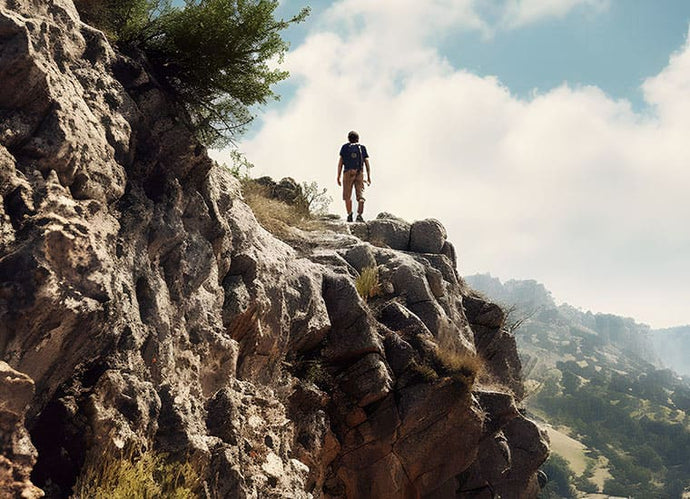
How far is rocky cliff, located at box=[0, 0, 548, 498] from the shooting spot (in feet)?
14.7

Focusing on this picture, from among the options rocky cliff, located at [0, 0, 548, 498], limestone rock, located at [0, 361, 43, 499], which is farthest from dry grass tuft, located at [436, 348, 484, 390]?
limestone rock, located at [0, 361, 43, 499]

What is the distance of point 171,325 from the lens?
6.20m

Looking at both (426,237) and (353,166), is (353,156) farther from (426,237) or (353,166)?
(426,237)

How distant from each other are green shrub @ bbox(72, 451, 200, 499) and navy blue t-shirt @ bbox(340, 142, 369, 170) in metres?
11.6

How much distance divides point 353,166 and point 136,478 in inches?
477

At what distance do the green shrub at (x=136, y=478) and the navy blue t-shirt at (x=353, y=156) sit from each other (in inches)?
458

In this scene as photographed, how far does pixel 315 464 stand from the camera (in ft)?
29.2

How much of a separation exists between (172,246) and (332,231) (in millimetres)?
7849

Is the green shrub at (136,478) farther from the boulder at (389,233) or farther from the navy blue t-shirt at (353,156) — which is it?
the navy blue t-shirt at (353,156)

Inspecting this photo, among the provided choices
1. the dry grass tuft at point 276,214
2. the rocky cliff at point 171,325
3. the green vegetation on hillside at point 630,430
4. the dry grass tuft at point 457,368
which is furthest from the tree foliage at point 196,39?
the green vegetation on hillside at point 630,430

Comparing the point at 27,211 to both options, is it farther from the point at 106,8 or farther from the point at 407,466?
the point at 407,466

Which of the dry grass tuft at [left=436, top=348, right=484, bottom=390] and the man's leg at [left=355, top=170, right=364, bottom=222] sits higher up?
the man's leg at [left=355, top=170, right=364, bottom=222]

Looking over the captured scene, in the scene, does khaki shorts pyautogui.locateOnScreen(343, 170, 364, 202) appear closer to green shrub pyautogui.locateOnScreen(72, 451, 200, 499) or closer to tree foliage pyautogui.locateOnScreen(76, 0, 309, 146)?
tree foliage pyautogui.locateOnScreen(76, 0, 309, 146)

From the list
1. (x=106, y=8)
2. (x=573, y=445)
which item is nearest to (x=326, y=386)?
(x=106, y=8)
